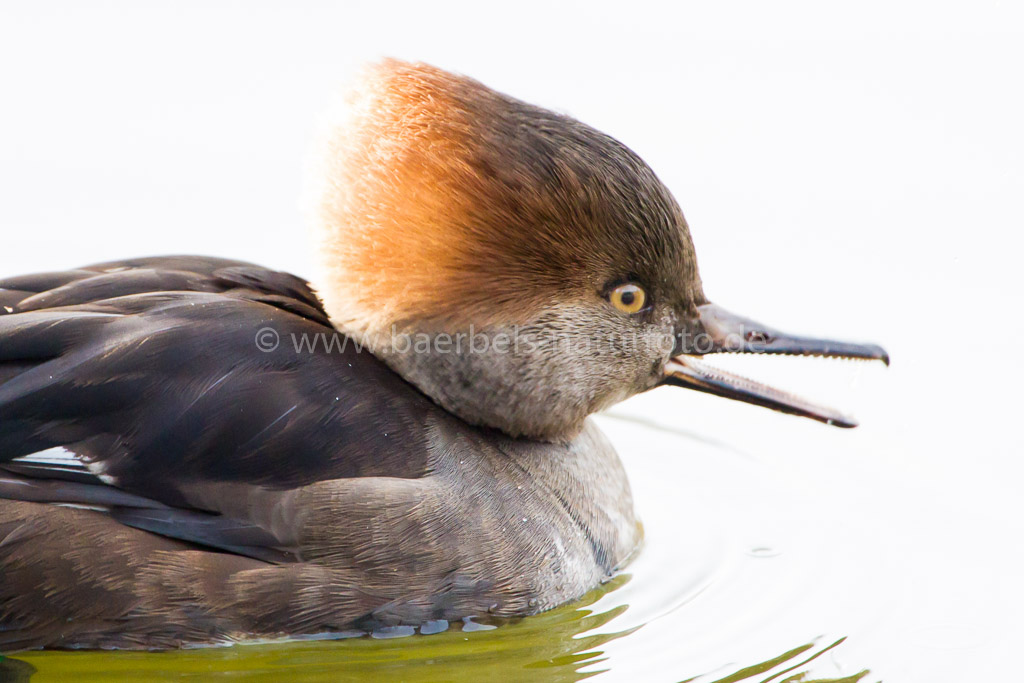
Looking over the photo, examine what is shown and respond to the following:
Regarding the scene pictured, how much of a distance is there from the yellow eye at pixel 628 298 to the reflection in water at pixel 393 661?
1222mm

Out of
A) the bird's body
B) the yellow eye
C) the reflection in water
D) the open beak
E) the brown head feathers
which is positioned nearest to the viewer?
the bird's body

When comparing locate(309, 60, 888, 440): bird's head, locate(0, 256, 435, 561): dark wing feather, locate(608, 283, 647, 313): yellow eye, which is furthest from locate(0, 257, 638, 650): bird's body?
locate(608, 283, 647, 313): yellow eye

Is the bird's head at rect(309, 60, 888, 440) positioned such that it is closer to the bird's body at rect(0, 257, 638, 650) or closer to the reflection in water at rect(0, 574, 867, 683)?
the bird's body at rect(0, 257, 638, 650)

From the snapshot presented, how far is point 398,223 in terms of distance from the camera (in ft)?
16.1

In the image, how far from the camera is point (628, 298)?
522 centimetres

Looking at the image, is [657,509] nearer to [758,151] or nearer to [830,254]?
[830,254]

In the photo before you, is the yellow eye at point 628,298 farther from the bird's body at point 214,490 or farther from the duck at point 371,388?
the bird's body at point 214,490

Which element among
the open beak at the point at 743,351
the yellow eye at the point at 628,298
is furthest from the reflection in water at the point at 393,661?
the yellow eye at the point at 628,298

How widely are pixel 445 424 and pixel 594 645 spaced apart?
0.98m

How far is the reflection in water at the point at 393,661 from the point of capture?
185 inches

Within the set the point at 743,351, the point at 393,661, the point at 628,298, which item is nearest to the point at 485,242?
the point at 628,298

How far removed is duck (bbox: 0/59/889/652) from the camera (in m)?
4.57

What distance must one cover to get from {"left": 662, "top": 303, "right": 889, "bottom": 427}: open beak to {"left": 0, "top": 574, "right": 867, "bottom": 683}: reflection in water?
3.14ft

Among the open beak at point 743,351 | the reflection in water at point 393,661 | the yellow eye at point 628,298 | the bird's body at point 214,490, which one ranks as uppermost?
the yellow eye at point 628,298
